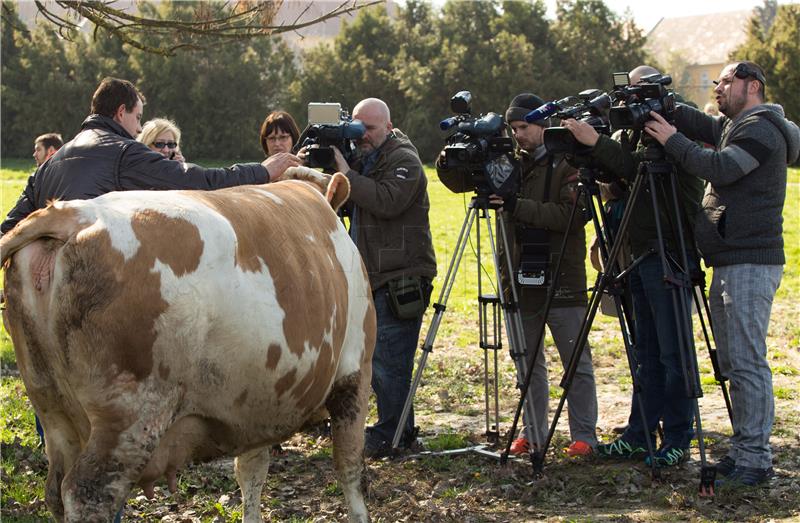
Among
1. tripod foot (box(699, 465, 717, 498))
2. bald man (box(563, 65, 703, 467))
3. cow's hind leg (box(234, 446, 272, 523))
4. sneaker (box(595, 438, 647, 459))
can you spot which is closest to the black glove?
bald man (box(563, 65, 703, 467))

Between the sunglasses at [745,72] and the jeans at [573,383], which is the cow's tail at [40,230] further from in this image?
the sunglasses at [745,72]

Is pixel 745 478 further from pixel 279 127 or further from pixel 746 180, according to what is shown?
pixel 279 127

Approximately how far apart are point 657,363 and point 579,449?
733mm

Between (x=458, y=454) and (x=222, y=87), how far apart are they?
35668 mm

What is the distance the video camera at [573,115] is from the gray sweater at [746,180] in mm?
511

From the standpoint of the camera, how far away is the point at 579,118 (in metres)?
5.92

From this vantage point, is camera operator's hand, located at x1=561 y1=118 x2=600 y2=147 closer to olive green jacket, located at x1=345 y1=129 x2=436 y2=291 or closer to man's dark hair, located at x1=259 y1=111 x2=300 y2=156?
olive green jacket, located at x1=345 y1=129 x2=436 y2=291

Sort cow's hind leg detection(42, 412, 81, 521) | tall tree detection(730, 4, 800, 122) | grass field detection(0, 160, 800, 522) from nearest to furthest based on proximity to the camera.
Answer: cow's hind leg detection(42, 412, 81, 521) → grass field detection(0, 160, 800, 522) → tall tree detection(730, 4, 800, 122)

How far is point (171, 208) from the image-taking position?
3.43 metres

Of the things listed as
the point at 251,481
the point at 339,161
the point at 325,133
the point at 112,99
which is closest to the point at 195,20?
the point at 325,133

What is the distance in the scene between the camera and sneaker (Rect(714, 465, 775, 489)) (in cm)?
544

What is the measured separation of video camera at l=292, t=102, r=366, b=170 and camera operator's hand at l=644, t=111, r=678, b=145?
1.82 metres

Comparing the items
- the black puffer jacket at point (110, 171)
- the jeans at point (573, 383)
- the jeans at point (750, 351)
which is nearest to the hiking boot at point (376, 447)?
the jeans at point (573, 383)

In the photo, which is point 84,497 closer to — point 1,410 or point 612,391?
point 1,410
